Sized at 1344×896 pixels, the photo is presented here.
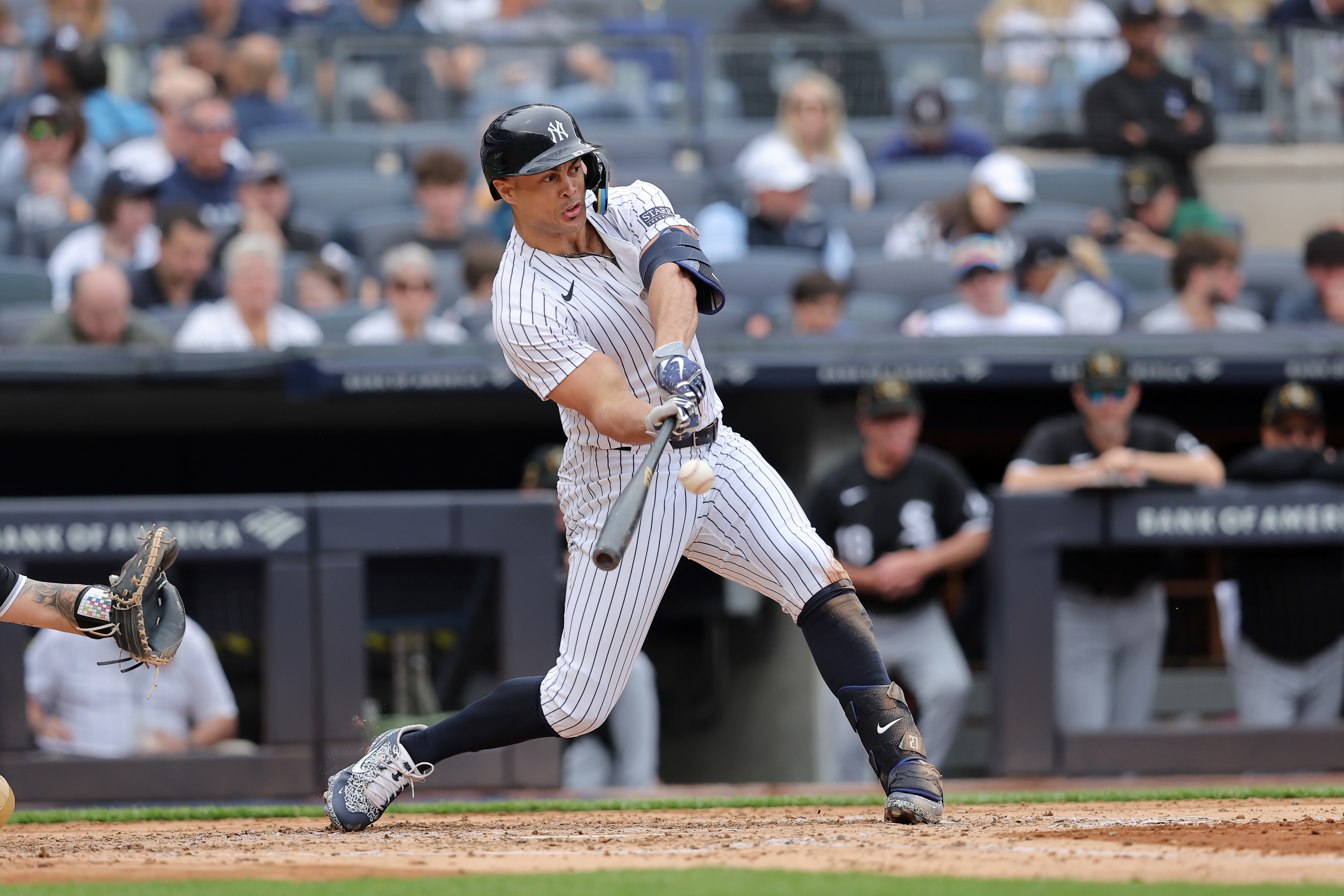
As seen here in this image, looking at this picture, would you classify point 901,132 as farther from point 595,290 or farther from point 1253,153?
point 595,290

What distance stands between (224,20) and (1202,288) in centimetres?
507

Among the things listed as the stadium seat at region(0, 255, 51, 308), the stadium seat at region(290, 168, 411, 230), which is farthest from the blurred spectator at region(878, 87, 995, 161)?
the stadium seat at region(0, 255, 51, 308)

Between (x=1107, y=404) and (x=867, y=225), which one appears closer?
(x=1107, y=404)

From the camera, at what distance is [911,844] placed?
3199 mm

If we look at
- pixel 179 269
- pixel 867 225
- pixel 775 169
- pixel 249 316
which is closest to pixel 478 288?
pixel 249 316

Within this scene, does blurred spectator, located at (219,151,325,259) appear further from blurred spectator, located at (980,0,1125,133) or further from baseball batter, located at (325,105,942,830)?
baseball batter, located at (325,105,942,830)

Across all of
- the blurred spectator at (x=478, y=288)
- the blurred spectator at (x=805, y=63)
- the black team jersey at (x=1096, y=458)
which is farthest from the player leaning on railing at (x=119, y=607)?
the blurred spectator at (x=805, y=63)

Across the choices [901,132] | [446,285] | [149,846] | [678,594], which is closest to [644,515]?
[149,846]

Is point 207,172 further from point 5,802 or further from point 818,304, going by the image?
point 5,802

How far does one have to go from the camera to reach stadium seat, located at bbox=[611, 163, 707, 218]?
741 cm

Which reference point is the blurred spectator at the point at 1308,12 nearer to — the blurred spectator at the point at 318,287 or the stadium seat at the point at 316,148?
the stadium seat at the point at 316,148

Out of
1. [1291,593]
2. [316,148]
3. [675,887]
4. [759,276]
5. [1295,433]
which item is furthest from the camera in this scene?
[316,148]

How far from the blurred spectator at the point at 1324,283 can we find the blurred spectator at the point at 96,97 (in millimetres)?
5249

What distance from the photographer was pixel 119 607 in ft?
11.3
